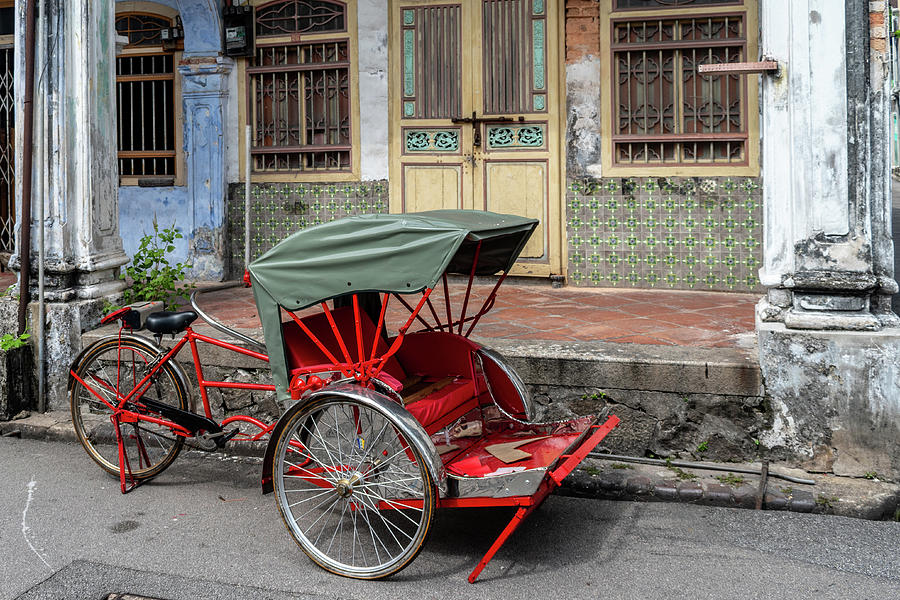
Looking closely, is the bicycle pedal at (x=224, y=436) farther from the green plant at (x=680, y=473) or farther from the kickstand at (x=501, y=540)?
the green plant at (x=680, y=473)

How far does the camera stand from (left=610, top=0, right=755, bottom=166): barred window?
27.5ft

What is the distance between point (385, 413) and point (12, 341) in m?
4.15

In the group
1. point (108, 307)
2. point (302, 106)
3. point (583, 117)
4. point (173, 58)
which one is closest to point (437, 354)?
point (108, 307)

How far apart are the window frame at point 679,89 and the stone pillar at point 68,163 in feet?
14.5

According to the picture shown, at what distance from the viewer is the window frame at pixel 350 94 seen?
9391 mm

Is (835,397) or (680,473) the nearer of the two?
(835,397)

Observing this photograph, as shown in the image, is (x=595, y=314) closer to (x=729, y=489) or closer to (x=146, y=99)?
(x=729, y=489)

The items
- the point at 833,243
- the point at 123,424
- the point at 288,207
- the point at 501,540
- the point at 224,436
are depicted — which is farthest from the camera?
the point at 288,207

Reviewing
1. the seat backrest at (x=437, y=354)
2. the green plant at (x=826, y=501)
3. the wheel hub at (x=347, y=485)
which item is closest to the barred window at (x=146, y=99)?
the seat backrest at (x=437, y=354)

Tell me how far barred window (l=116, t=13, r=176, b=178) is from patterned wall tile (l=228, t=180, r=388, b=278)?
0.96m

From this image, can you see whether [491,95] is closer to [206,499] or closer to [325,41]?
[325,41]

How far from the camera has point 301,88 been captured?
31.6 feet

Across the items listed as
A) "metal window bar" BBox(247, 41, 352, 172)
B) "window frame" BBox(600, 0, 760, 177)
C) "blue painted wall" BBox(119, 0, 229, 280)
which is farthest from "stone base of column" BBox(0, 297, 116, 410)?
"window frame" BBox(600, 0, 760, 177)

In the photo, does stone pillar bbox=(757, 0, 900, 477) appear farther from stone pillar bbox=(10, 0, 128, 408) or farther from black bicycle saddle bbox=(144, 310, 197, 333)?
stone pillar bbox=(10, 0, 128, 408)
